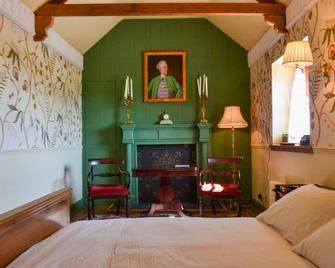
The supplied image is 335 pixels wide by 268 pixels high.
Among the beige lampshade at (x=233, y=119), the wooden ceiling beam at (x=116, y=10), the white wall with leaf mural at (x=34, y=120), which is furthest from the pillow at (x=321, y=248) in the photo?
the beige lampshade at (x=233, y=119)

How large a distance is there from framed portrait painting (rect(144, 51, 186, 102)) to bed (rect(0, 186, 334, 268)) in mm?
3448

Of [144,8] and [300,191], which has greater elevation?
[144,8]

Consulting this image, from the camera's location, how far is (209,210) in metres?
4.85

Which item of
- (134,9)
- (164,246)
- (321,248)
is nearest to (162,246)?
(164,246)

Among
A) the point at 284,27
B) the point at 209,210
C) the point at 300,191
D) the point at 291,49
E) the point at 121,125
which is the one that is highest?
the point at 284,27

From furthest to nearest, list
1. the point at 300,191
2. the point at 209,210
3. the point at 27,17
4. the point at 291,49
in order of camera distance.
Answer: the point at 209,210 < the point at 27,17 < the point at 291,49 < the point at 300,191

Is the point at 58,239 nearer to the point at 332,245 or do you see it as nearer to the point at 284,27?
the point at 332,245

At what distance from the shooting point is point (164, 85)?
5230 millimetres

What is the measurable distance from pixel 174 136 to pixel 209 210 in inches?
48.5

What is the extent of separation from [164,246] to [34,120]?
2585mm

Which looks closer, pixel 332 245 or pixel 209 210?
pixel 332 245

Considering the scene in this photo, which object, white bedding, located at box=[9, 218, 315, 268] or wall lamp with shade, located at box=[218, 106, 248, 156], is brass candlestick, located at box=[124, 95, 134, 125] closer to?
wall lamp with shade, located at box=[218, 106, 248, 156]

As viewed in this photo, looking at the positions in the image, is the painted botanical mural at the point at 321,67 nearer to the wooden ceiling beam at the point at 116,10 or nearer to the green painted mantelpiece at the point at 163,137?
the wooden ceiling beam at the point at 116,10

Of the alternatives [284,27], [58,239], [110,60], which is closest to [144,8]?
[284,27]
